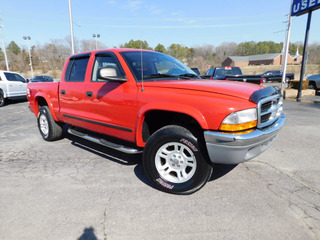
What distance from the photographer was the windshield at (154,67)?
3114 millimetres

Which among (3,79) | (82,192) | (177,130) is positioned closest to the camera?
(177,130)

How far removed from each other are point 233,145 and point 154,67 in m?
1.82

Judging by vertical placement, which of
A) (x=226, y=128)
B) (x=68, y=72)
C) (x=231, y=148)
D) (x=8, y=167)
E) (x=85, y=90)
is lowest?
(x=8, y=167)

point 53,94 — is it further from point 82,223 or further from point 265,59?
point 265,59

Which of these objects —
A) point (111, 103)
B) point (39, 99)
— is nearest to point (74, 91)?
point (111, 103)

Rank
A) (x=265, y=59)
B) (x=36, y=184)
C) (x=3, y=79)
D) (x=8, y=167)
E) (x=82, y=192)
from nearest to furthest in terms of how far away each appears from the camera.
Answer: (x=82, y=192) → (x=36, y=184) → (x=8, y=167) → (x=3, y=79) → (x=265, y=59)

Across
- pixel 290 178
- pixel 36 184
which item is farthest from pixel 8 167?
pixel 290 178

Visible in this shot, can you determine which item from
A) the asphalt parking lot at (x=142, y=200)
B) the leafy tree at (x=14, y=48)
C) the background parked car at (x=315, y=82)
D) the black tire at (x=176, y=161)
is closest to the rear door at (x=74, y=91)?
the asphalt parking lot at (x=142, y=200)

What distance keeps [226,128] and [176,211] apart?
1.07 m

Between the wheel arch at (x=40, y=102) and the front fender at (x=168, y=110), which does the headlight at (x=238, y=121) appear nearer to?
the front fender at (x=168, y=110)

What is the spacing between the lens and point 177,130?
260cm

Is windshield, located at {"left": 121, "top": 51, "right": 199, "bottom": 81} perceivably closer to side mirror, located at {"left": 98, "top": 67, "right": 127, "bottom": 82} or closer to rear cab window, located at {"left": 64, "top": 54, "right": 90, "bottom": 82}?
side mirror, located at {"left": 98, "top": 67, "right": 127, "bottom": 82}

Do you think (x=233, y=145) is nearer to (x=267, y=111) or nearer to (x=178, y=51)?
(x=267, y=111)

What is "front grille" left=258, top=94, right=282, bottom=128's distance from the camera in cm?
241
